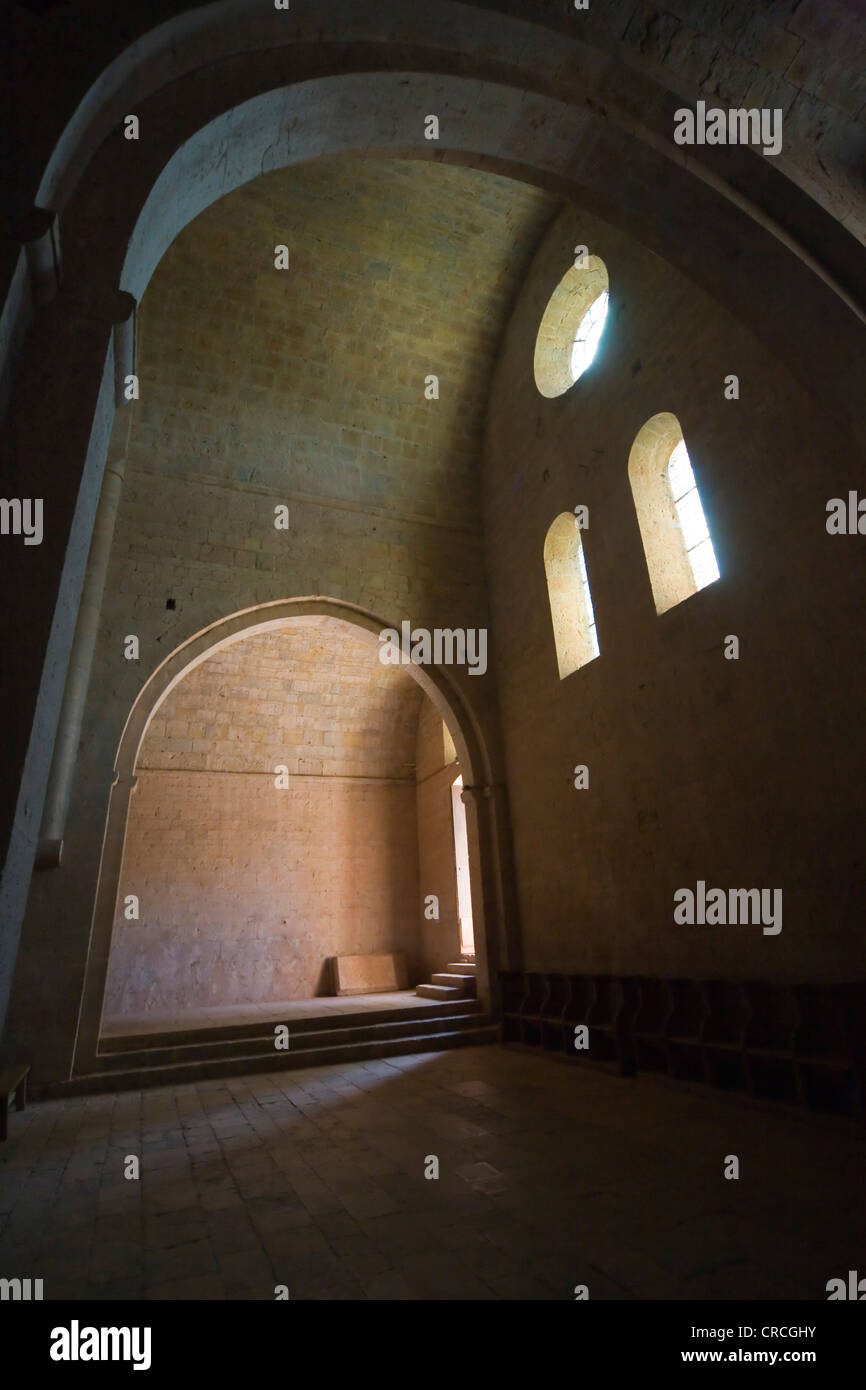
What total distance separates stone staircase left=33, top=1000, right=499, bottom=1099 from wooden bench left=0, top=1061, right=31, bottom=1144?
349 millimetres

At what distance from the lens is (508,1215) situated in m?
2.97

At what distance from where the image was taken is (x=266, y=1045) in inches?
296

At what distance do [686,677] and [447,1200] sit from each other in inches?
166

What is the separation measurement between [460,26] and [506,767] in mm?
7218

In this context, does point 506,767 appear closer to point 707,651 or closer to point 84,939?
point 707,651

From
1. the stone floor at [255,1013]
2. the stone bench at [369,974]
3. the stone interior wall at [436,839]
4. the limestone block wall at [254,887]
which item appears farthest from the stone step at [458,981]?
the limestone block wall at [254,887]

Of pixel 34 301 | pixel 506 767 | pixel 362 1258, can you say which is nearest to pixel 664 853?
pixel 506 767

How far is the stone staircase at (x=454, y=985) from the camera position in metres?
9.47

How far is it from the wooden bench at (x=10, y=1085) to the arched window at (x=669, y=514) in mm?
6293

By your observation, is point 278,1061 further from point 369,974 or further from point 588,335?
point 588,335

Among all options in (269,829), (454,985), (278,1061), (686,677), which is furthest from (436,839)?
(686,677)

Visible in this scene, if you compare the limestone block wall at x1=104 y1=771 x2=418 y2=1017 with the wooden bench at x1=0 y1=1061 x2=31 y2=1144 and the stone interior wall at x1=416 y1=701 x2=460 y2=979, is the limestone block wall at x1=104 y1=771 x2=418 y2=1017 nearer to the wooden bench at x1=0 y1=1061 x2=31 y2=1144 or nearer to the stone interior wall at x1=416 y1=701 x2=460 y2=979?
the stone interior wall at x1=416 y1=701 x2=460 y2=979

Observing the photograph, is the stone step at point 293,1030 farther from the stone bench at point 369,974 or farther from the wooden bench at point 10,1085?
the stone bench at point 369,974

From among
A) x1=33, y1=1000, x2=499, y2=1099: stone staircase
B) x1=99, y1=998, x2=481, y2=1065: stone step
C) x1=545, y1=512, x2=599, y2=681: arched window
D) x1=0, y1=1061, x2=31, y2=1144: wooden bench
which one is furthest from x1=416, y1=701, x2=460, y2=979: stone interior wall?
x1=0, y1=1061, x2=31, y2=1144: wooden bench
